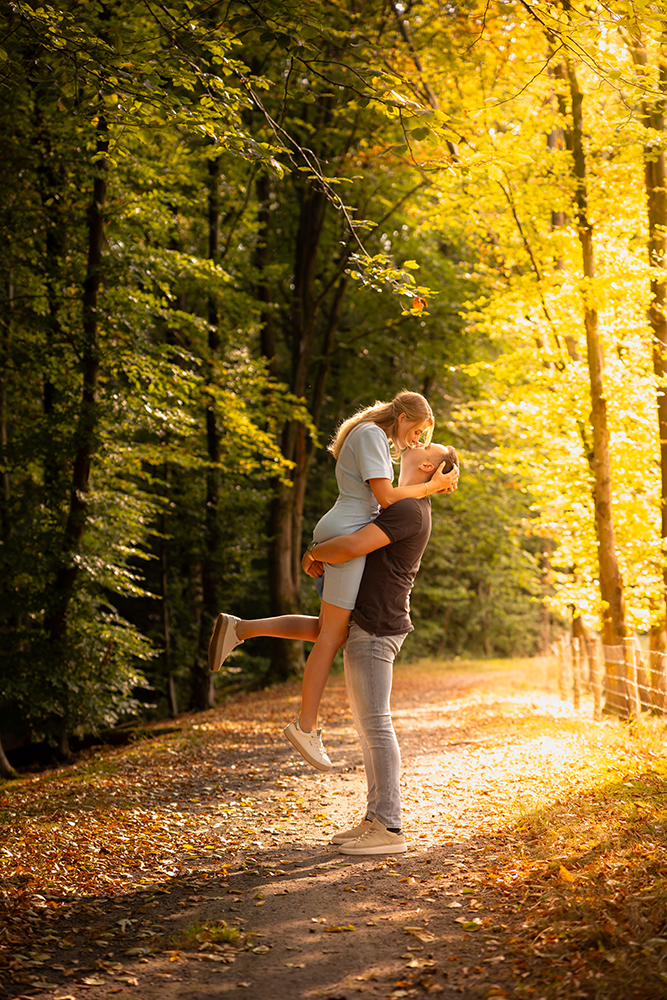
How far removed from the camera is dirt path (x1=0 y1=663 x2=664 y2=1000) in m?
3.22

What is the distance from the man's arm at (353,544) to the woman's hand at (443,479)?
1.51ft

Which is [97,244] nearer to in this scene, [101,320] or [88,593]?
[101,320]

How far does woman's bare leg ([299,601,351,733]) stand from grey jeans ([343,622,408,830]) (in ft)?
0.30

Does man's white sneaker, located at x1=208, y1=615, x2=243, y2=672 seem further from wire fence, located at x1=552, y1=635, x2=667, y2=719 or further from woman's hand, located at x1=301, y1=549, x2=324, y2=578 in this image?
wire fence, located at x1=552, y1=635, x2=667, y2=719

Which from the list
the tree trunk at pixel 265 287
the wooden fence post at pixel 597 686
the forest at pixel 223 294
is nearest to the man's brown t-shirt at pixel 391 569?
the forest at pixel 223 294

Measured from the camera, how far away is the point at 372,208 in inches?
776

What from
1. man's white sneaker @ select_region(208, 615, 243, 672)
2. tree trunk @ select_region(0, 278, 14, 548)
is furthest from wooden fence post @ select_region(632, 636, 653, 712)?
tree trunk @ select_region(0, 278, 14, 548)

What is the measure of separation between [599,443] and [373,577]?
6.33 meters

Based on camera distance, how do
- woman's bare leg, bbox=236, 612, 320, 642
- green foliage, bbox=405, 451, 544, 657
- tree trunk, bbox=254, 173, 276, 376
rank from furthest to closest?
green foliage, bbox=405, 451, 544, 657, tree trunk, bbox=254, 173, 276, 376, woman's bare leg, bbox=236, 612, 320, 642

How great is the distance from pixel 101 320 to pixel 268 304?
6.91 metres

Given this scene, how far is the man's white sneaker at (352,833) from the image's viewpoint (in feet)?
15.7

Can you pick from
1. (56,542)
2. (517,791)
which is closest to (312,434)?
(56,542)

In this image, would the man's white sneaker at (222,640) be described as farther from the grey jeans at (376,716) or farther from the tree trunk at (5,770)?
the tree trunk at (5,770)

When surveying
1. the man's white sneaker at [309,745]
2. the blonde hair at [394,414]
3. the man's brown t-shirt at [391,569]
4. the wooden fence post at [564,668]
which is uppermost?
the blonde hair at [394,414]
